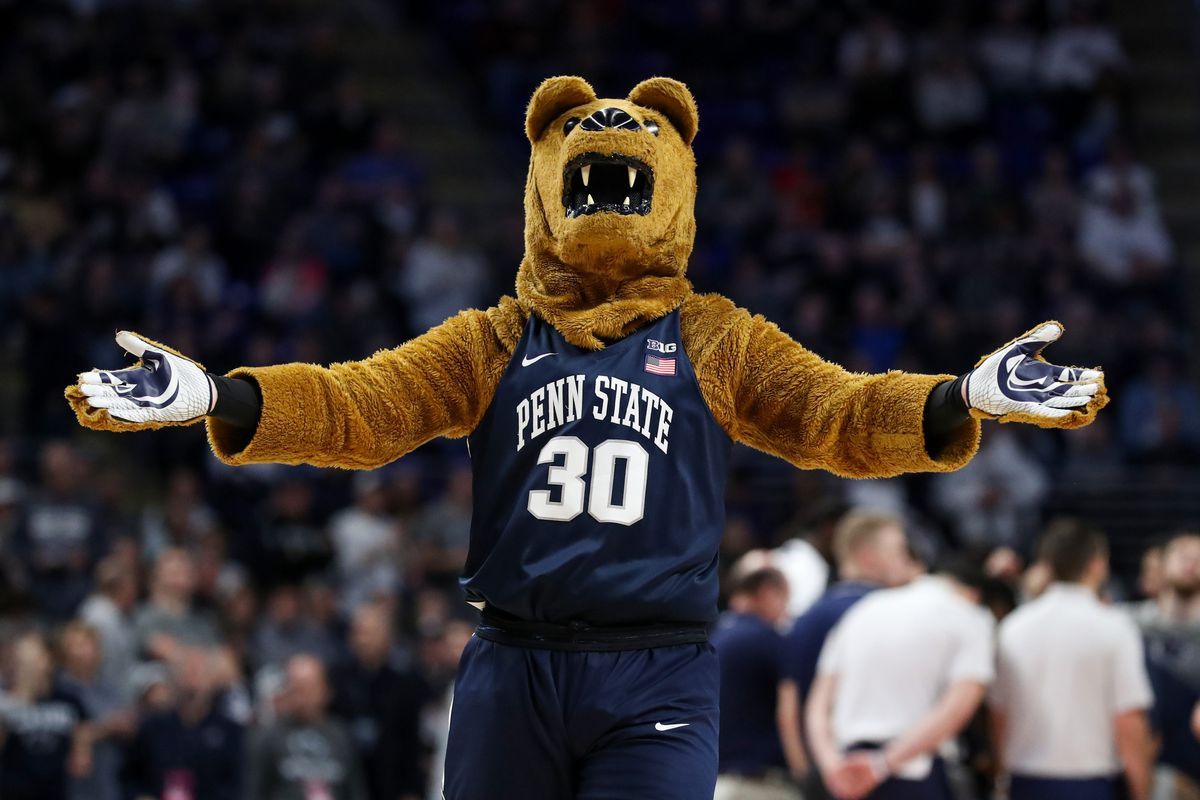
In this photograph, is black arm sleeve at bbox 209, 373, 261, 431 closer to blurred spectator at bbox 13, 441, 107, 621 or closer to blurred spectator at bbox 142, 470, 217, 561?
blurred spectator at bbox 13, 441, 107, 621

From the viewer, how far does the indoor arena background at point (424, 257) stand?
9.91m

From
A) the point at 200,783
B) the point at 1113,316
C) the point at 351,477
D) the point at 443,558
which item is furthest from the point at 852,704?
the point at 1113,316

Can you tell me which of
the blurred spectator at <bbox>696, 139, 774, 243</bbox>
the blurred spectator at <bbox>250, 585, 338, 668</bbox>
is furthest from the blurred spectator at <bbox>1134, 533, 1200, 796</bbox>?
the blurred spectator at <bbox>696, 139, 774, 243</bbox>

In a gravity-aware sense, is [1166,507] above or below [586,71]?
below

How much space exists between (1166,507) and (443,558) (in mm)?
4467

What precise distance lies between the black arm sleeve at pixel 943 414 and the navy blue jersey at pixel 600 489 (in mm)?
465

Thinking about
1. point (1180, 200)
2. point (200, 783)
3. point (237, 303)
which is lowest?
point (200, 783)

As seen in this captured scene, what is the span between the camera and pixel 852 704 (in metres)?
6.25

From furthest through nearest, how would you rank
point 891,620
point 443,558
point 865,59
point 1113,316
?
1. point 865,59
2. point 1113,316
3. point 443,558
4. point 891,620

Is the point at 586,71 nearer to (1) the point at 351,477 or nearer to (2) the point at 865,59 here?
(2) the point at 865,59

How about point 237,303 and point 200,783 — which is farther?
point 237,303

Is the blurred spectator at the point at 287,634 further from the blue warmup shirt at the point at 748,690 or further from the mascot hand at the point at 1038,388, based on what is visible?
the mascot hand at the point at 1038,388

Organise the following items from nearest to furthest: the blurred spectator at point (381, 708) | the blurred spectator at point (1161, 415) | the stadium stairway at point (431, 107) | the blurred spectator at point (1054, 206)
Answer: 1. the blurred spectator at point (381, 708)
2. the blurred spectator at point (1161, 415)
3. the blurred spectator at point (1054, 206)
4. the stadium stairway at point (431, 107)

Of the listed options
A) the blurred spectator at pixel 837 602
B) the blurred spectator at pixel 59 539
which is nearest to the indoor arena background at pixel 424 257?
the blurred spectator at pixel 59 539
